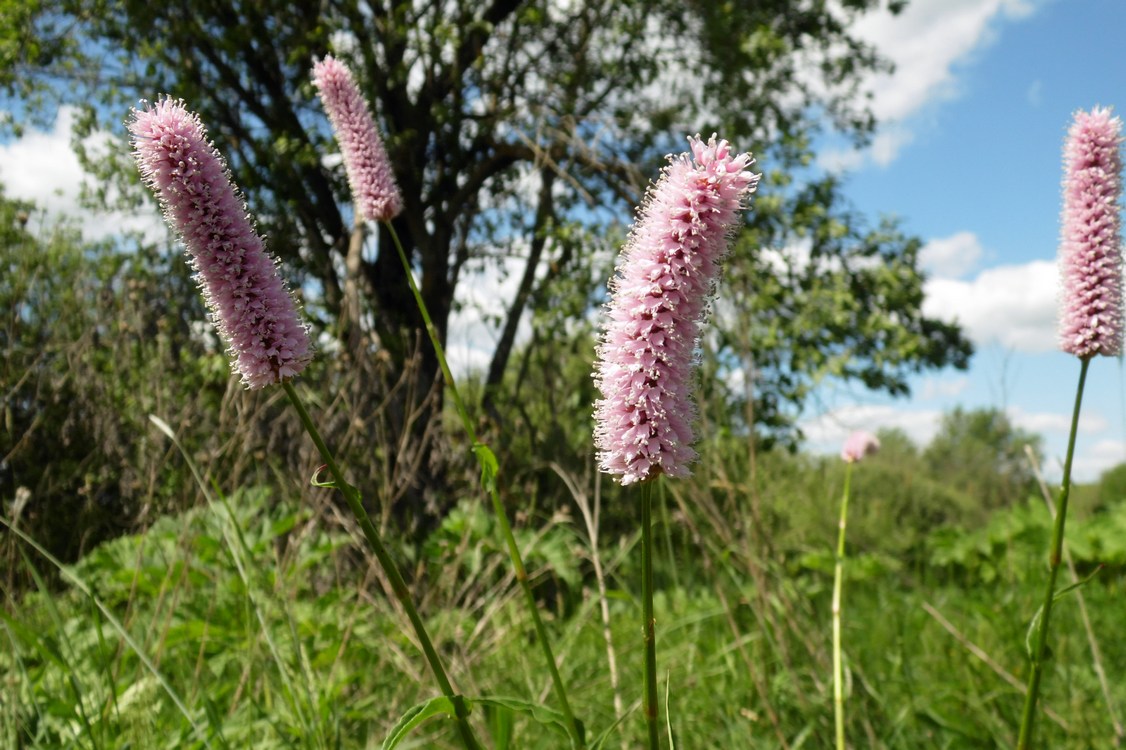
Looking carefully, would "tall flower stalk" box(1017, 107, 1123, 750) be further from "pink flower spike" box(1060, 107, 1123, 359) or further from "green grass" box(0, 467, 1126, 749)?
"green grass" box(0, 467, 1126, 749)

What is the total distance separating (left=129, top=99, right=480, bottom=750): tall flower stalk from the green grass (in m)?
0.64

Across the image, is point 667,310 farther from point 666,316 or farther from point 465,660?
point 465,660

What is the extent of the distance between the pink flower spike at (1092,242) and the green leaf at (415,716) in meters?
1.51

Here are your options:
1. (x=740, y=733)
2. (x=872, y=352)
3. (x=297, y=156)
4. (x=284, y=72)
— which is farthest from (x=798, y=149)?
(x=740, y=733)

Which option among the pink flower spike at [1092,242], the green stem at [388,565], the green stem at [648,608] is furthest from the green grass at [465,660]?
the pink flower spike at [1092,242]

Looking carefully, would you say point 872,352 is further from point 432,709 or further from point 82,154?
point 82,154

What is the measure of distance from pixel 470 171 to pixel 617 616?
630cm

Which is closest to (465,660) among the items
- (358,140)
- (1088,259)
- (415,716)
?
(415,716)

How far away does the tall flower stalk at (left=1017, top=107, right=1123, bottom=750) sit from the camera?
190 cm

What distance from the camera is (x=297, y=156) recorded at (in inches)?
351

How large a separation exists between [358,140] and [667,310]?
1.20m

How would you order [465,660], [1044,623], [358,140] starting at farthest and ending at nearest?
[465,660], [358,140], [1044,623]

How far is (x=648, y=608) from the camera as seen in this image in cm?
136

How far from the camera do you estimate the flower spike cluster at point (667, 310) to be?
127 centimetres
